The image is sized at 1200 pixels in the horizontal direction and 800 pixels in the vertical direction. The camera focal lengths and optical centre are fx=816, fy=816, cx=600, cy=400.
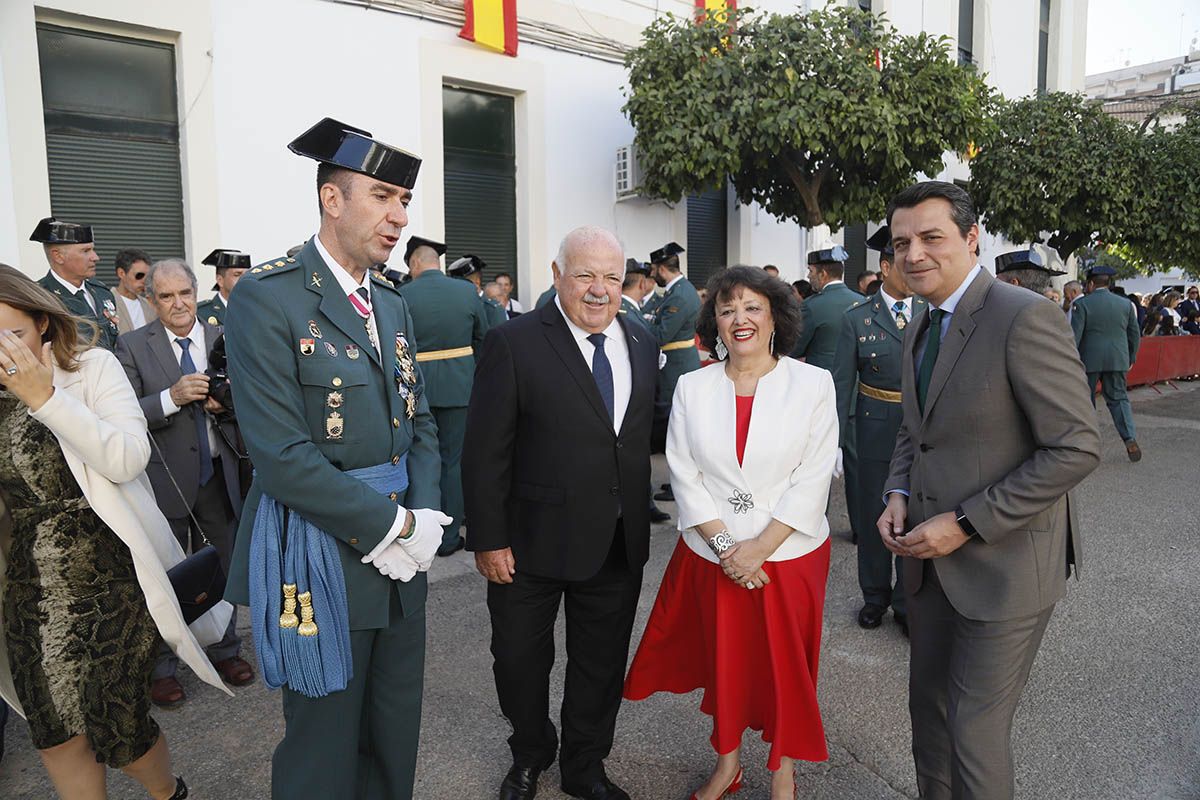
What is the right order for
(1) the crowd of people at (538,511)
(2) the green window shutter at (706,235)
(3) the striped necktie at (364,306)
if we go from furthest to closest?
(2) the green window shutter at (706,235) → (3) the striped necktie at (364,306) → (1) the crowd of people at (538,511)

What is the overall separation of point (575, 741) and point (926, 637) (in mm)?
1238

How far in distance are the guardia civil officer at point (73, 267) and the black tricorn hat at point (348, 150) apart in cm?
396

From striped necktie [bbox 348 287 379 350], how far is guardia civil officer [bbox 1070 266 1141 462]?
29.8ft

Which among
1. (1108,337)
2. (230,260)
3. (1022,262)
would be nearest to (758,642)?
(1022,262)

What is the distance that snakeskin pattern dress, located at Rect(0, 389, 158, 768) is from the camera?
2359 mm

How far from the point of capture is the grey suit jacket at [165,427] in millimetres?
3654

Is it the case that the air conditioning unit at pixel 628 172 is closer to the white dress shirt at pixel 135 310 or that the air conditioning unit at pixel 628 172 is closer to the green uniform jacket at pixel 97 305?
the white dress shirt at pixel 135 310

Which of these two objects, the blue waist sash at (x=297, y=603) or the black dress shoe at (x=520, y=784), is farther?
the black dress shoe at (x=520, y=784)

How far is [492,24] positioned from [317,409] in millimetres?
7833

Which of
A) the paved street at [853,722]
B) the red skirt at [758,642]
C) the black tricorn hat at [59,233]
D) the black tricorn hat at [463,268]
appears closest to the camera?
the red skirt at [758,642]

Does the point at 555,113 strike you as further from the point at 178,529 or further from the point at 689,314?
the point at 178,529

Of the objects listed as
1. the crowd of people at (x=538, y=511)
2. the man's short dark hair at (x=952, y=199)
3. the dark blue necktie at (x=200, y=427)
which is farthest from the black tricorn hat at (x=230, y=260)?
the man's short dark hair at (x=952, y=199)

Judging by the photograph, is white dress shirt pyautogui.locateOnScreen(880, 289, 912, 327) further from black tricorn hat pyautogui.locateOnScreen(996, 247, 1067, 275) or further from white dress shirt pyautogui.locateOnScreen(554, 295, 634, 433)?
white dress shirt pyautogui.locateOnScreen(554, 295, 634, 433)

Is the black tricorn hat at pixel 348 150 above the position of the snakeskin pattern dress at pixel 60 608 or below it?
above
